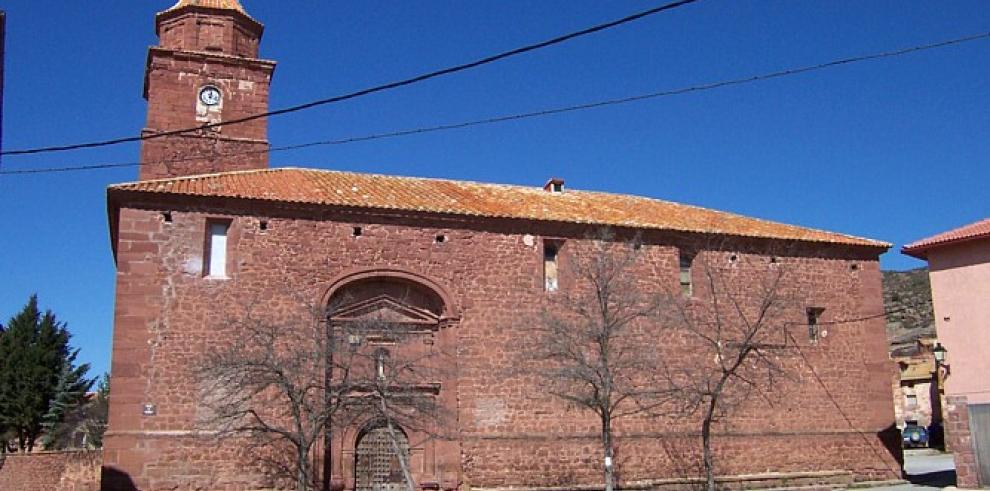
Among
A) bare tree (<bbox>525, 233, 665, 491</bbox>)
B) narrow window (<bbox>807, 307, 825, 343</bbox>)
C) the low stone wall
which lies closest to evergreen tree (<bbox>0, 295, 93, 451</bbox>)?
the low stone wall

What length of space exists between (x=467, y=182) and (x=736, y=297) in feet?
26.8

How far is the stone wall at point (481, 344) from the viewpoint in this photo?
20.0 meters

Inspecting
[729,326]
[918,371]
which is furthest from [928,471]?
[918,371]

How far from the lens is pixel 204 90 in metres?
26.3

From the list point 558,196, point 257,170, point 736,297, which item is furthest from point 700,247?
point 257,170

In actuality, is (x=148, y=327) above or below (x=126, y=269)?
below

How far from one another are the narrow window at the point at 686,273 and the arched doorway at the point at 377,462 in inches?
342

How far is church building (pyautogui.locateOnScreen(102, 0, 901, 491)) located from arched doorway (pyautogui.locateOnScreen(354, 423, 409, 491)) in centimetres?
4

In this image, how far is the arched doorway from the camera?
70.9 ft

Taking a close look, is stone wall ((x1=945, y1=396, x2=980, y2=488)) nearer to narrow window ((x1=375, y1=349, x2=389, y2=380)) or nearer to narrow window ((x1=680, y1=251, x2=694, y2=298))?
narrow window ((x1=680, y1=251, x2=694, y2=298))

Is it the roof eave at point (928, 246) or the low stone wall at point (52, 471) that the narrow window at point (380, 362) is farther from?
the roof eave at point (928, 246)

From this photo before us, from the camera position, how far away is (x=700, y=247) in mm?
25641

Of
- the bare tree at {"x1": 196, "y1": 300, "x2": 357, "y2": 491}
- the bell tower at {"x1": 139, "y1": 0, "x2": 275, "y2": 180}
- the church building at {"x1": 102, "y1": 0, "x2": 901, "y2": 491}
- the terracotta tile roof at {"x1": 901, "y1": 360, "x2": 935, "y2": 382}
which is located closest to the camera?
the bare tree at {"x1": 196, "y1": 300, "x2": 357, "y2": 491}

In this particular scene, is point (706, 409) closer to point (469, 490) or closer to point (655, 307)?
point (655, 307)
